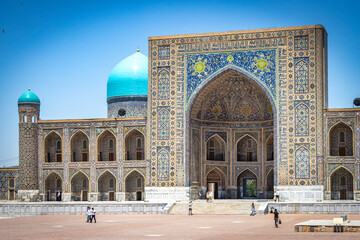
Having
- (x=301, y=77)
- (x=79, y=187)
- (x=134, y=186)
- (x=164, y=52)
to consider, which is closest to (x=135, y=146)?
(x=134, y=186)

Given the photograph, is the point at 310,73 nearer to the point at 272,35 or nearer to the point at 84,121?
the point at 272,35

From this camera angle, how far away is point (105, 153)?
3334 cm

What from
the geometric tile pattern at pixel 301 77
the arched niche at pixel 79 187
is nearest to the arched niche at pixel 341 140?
the geometric tile pattern at pixel 301 77

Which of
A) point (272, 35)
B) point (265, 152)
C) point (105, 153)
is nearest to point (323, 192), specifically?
point (265, 152)

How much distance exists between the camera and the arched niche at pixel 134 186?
3256 centimetres

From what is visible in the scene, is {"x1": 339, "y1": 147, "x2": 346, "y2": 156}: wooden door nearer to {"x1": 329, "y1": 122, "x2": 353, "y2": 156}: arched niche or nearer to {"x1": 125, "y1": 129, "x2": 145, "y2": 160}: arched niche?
{"x1": 329, "y1": 122, "x2": 353, "y2": 156}: arched niche

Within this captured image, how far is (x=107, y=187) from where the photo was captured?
33.1 metres

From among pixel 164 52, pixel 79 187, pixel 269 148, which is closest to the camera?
pixel 164 52

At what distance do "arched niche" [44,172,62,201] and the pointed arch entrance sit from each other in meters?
6.99

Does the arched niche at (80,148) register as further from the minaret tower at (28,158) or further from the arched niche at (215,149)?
the arched niche at (215,149)

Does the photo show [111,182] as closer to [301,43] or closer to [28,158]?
[28,158]

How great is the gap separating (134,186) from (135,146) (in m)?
1.93

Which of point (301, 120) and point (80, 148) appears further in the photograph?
point (80, 148)

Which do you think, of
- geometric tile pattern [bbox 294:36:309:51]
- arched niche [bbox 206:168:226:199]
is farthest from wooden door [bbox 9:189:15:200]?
geometric tile pattern [bbox 294:36:309:51]
